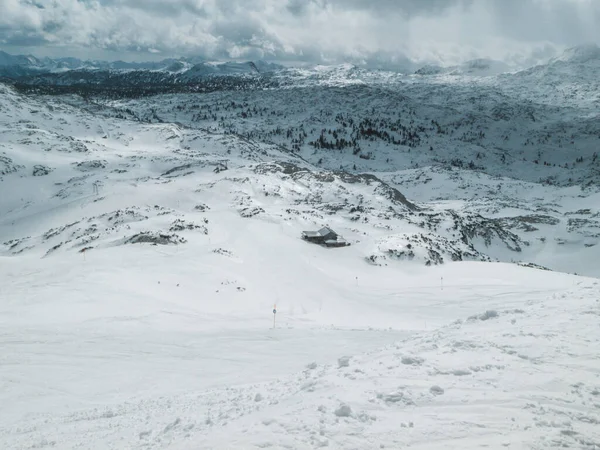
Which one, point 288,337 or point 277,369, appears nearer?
point 277,369

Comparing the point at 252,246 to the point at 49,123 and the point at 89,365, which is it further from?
the point at 49,123

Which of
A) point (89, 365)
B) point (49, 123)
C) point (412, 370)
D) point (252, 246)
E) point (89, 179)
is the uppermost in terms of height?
point (49, 123)

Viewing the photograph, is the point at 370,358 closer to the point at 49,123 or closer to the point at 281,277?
the point at 281,277

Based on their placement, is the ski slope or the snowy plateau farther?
the snowy plateau

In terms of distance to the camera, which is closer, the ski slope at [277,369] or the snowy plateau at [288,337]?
the ski slope at [277,369]

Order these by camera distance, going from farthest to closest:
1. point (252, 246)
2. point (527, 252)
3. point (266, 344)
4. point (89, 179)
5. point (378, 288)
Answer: point (89, 179) → point (527, 252) → point (252, 246) → point (378, 288) → point (266, 344)

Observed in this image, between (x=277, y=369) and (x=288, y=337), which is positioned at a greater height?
(x=288, y=337)

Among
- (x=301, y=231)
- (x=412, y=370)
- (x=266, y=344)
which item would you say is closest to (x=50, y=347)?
(x=266, y=344)

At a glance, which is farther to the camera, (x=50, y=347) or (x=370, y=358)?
(x=50, y=347)

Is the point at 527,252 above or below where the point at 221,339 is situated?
above

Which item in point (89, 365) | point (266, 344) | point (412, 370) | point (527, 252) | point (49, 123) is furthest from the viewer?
point (49, 123)
